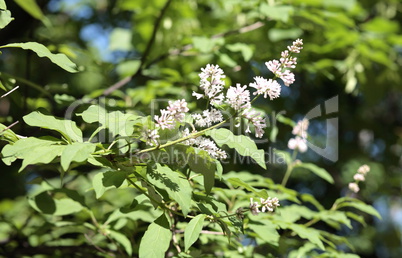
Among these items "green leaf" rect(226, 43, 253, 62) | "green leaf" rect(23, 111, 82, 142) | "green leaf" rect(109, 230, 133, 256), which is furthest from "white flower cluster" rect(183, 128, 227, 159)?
"green leaf" rect(226, 43, 253, 62)

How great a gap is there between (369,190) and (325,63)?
199 cm

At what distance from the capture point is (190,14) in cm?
248

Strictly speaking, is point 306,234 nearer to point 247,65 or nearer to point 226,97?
point 226,97

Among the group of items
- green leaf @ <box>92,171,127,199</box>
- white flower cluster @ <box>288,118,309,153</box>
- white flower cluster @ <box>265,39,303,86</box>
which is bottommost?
white flower cluster @ <box>288,118,309,153</box>

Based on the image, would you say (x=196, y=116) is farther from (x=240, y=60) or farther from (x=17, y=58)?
(x=17, y=58)

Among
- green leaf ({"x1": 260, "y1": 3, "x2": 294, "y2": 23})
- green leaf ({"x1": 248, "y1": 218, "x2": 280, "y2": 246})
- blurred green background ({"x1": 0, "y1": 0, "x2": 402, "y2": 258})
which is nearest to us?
green leaf ({"x1": 248, "y1": 218, "x2": 280, "y2": 246})

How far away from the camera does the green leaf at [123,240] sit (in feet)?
4.33

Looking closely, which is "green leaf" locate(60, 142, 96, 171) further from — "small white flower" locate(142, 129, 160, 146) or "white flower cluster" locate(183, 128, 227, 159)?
"white flower cluster" locate(183, 128, 227, 159)

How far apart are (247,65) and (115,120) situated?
1.16m

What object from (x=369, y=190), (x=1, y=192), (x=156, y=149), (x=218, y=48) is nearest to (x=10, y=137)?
(x=156, y=149)

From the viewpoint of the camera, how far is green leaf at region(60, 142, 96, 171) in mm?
759

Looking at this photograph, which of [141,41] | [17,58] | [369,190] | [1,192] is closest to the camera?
[141,41]

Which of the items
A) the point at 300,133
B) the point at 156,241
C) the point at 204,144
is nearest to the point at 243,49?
the point at 300,133

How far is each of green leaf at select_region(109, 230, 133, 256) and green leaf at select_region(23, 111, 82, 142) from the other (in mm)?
485
